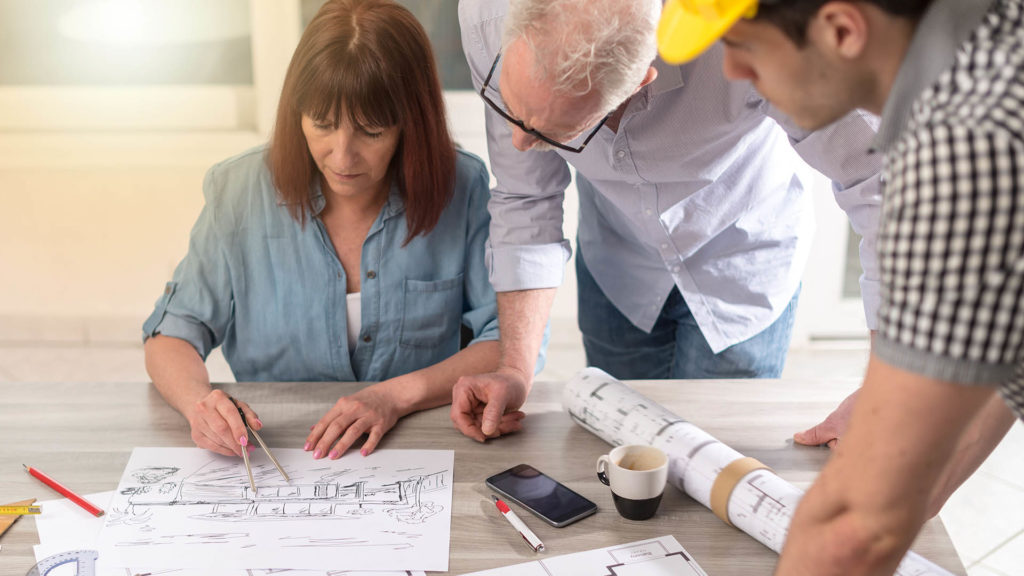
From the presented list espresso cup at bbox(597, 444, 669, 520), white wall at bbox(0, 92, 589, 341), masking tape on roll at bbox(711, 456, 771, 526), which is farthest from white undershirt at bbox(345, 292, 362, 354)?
white wall at bbox(0, 92, 589, 341)

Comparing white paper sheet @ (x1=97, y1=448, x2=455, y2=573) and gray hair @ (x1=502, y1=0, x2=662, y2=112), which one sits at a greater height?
gray hair @ (x1=502, y1=0, x2=662, y2=112)

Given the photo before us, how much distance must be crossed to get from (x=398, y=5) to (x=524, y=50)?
1.46ft

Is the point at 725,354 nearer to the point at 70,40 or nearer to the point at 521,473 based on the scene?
the point at 521,473

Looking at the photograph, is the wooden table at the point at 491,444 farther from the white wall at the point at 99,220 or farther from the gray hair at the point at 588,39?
the white wall at the point at 99,220

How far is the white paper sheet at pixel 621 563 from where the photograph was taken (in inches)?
38.8

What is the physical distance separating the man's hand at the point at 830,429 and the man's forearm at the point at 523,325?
1.42ft

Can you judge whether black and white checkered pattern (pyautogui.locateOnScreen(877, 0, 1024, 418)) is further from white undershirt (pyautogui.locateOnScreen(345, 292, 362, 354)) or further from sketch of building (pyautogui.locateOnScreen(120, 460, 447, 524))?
white undershirt (pyautogui.locateOnScreen(345, 292, 362, 354))

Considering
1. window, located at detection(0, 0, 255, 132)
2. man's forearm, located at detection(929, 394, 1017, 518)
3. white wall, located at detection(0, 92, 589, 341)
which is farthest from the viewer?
white wall, located at detection(0, 92, 589, 341)

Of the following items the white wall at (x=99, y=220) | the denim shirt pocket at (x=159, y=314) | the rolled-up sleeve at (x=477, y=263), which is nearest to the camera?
the denim shirt pocket at (x=159, y=314)

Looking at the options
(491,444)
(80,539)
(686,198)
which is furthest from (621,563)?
(686,198)

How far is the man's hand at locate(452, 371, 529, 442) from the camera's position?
1271 millimetres

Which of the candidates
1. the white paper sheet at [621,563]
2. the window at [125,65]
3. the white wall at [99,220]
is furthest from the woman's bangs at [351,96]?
the window at [125,65]

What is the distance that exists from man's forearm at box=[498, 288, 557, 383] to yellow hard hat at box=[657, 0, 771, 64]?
0.84 metres

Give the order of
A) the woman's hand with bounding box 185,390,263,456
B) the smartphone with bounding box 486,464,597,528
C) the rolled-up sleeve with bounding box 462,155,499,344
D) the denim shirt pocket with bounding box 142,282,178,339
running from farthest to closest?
the rolled-up sleeve with bounding box 462,155,499,344, the denim shirt pocket with bounding box 142,282,178,339, the woman's hand with bounding box 185,390,263,456, the smartphone with bounding box 486,464,597,528
